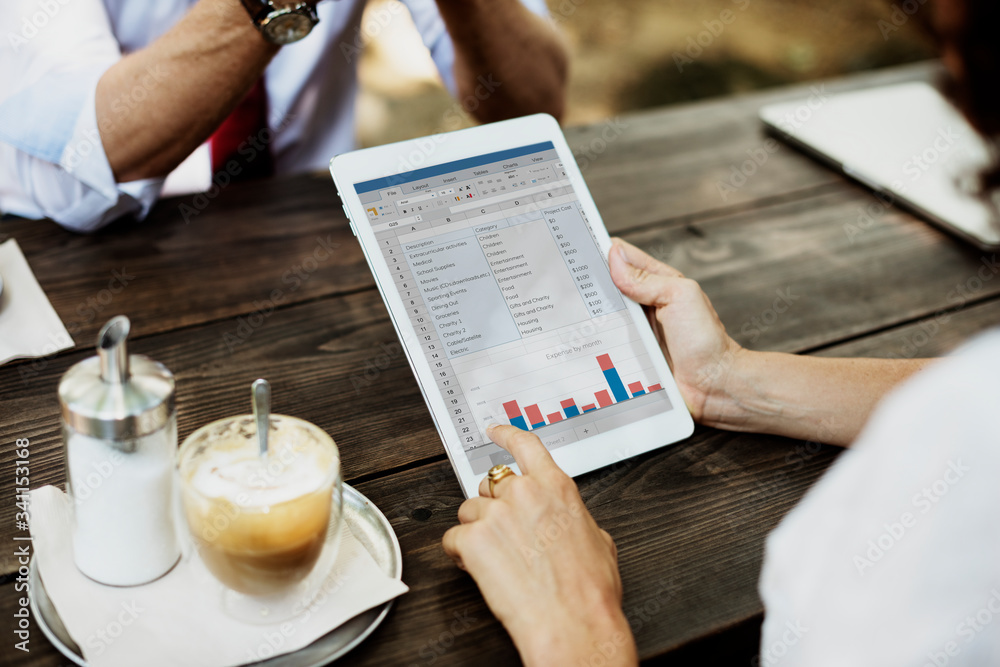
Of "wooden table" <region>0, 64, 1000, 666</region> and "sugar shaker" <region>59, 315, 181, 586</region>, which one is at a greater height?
"sugar shaker" <region>59, 315, 181, 586</region>

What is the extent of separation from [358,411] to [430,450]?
0.10m

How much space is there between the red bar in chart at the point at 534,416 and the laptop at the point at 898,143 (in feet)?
2.76

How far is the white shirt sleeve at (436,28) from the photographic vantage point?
1360 millimetres

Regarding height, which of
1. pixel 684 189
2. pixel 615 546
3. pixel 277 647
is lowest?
pixel 684 189

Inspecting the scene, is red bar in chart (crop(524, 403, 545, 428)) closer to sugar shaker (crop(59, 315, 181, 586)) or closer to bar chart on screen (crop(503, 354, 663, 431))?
bar chart on screen (crop(503, 354, 663, 431))

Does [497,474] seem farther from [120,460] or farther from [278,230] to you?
[278,230]

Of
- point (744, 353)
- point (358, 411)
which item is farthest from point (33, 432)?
point (744, 353)

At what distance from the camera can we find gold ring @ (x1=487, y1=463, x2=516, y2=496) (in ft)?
2.20

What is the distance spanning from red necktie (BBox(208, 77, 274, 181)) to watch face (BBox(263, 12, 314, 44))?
36cm

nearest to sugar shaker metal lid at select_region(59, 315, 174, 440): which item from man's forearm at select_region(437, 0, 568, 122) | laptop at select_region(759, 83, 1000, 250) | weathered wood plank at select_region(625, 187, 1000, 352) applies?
weathered wood plank at select_region(625, 187, 1000, 352)

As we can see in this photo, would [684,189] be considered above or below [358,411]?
below

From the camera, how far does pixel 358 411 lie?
2.71ft

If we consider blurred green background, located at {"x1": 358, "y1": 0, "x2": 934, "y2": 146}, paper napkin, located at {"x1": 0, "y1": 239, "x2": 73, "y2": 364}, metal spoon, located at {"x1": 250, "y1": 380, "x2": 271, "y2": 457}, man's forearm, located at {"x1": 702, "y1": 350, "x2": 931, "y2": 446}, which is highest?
metal spoon, located at {"x1": 250, "y1": 380, "x2": 271, "y2": 457}

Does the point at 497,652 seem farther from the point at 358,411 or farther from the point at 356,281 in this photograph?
the point at 356,281
